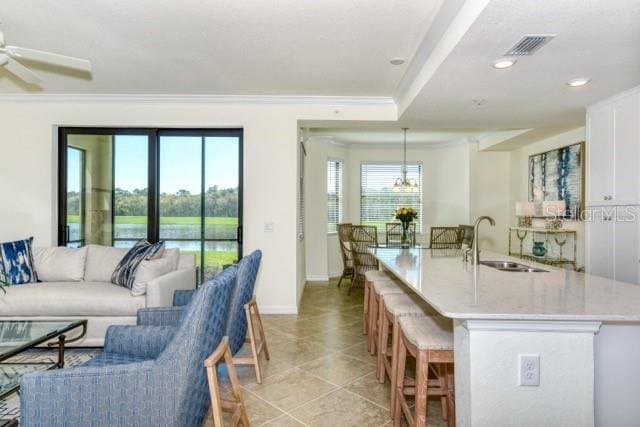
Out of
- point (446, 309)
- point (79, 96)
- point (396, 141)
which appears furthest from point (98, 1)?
point (396, 141)

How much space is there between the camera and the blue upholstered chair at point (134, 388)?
1.52 meters

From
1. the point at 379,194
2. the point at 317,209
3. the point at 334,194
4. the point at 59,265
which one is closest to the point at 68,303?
the point at 59,265

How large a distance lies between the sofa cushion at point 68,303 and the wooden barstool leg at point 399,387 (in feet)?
7.52

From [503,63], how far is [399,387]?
2417mm

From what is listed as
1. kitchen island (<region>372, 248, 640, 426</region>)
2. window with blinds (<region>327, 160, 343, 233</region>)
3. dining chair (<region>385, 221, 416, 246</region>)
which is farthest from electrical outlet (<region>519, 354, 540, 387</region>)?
window with blinds (<region>327, 160, 343, 233</region>)

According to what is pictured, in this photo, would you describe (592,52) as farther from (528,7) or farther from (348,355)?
(348,355)

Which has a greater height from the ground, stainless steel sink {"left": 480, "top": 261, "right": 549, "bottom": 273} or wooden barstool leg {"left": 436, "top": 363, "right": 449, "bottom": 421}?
stainless steel sink {"left": 480, "top": 261, "right": 549, "bottom": 273}

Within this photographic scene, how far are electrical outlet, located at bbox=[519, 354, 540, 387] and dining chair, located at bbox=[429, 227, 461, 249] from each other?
4976mm

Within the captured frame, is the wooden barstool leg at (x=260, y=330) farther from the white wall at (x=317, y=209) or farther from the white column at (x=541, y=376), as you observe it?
the white wall at (x=317, y=209)

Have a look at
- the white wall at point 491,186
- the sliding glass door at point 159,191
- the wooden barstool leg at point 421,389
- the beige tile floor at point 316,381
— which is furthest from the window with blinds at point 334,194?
the wooden barstool leg at point 421,389

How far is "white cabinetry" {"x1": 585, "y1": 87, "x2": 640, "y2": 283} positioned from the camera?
3.55 metres

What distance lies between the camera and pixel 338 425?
2.28 m

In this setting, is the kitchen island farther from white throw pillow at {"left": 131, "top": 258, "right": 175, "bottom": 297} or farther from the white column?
white throw pillow at {"left": 131, "top": 258, "right": 175, "bottom": 297}

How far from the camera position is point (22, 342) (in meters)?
2.42
